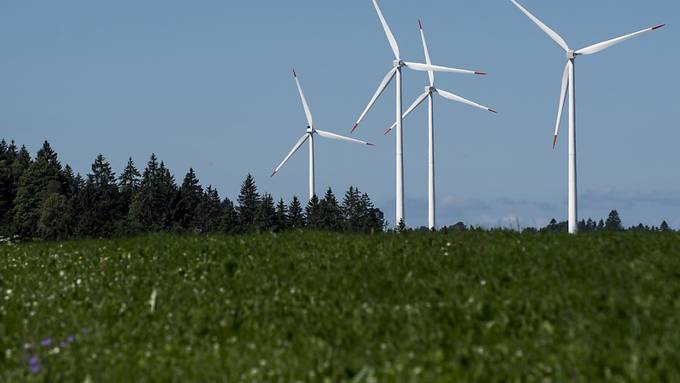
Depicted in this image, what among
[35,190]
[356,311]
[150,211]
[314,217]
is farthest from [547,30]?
[35,190]

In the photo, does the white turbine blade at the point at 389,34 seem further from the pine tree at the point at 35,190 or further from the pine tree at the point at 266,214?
the pine tree at the point at 35,190

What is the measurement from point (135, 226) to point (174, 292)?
134m

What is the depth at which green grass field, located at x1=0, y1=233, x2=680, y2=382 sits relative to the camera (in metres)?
12.6

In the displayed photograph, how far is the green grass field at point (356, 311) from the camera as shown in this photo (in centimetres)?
1262

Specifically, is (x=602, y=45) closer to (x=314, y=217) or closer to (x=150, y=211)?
(x=314, y=217)

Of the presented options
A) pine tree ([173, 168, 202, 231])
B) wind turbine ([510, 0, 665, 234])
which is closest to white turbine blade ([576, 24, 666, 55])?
wind turbine ([510, 0, 665, 234])

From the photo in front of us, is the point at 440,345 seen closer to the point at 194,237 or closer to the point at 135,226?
the point at 194,237

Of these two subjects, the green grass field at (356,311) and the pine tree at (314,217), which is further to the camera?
the pine tree at (314,217)

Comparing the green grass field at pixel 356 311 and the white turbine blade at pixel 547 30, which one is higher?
the white turbine blade at pixel 547 30

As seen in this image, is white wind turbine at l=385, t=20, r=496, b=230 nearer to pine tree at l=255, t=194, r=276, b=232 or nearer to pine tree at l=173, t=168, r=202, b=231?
pine tree at l=255, t=194, r=276, b=232

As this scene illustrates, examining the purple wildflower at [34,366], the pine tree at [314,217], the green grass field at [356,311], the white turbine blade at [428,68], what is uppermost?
the white turbine blade at [428,68]

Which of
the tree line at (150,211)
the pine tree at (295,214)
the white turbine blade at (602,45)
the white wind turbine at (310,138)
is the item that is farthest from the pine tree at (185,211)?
the white turbine blade at (602,45)

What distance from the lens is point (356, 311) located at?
15.6 m

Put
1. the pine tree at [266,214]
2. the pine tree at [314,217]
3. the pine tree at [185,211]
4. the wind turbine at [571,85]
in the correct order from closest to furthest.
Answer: the wind turbine at [571,85]
the pine tree at [314,217]
the pine tree at [266,214]
the pine tree at [185,211]
